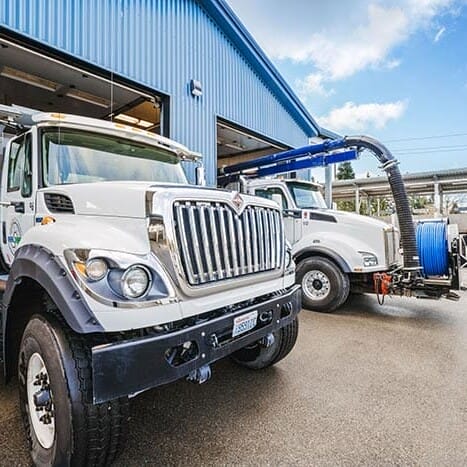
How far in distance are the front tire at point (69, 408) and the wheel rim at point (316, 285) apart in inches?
177

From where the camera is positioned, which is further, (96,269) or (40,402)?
(40,402)

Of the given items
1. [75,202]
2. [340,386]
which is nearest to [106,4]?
[75,202]

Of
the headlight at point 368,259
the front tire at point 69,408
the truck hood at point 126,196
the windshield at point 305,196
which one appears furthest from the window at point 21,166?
the headlight at point 368,259

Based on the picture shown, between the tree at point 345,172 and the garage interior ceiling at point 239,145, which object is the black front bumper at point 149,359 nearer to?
the garage interior ceiling at point 239,145

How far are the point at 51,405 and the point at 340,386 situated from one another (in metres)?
2.37

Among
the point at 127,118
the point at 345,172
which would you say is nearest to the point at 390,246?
the point at 127,118

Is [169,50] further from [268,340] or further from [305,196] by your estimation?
[268,340]

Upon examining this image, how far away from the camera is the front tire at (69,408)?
1.76 m

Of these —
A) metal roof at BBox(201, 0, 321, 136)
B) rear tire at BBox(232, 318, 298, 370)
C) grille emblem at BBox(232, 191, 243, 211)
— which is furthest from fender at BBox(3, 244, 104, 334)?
metal roof at BBox(201, 0, 321, 136)

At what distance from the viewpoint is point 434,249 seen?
19.2ft

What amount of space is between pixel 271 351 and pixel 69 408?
1966 millimetres

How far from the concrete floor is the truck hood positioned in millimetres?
1557

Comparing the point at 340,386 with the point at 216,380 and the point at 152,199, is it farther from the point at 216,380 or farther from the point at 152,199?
the point at 152,199

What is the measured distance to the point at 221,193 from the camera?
7.80 feet
